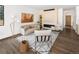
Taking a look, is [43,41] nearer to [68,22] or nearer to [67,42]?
[67,42]

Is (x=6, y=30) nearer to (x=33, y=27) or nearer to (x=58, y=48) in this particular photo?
(x=33, y=27)

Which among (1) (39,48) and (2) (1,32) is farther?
(1) (39,48)

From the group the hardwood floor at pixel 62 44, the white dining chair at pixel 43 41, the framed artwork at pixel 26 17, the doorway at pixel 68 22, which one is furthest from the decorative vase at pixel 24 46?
the doorway at pixel 68 22

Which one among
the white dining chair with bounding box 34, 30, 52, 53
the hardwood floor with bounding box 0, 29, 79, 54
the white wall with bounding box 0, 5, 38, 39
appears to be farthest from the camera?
the white dining chair with bounding box 34, 30, 52, 53

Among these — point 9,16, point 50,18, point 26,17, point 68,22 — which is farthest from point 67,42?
point 9,16

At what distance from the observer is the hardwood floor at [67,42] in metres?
2.42

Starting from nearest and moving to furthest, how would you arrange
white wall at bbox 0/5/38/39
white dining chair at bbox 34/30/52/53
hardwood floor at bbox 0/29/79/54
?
white wall at bbox 0/5/38/39, hardwood floor at bbox 0/29/79/54, white dining chair at bbox 34/30/52/53

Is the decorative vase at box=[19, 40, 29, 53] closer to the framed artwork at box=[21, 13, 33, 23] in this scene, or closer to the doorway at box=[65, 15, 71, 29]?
the framed artwork at box=[21, 13, 33, 23]

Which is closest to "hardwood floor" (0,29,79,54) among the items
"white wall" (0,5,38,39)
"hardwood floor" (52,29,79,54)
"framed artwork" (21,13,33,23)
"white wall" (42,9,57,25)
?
"hardwood floor" (52,29,79,54)

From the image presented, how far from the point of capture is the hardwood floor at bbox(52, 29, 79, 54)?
242cm

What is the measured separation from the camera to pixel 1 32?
2.29 metres
